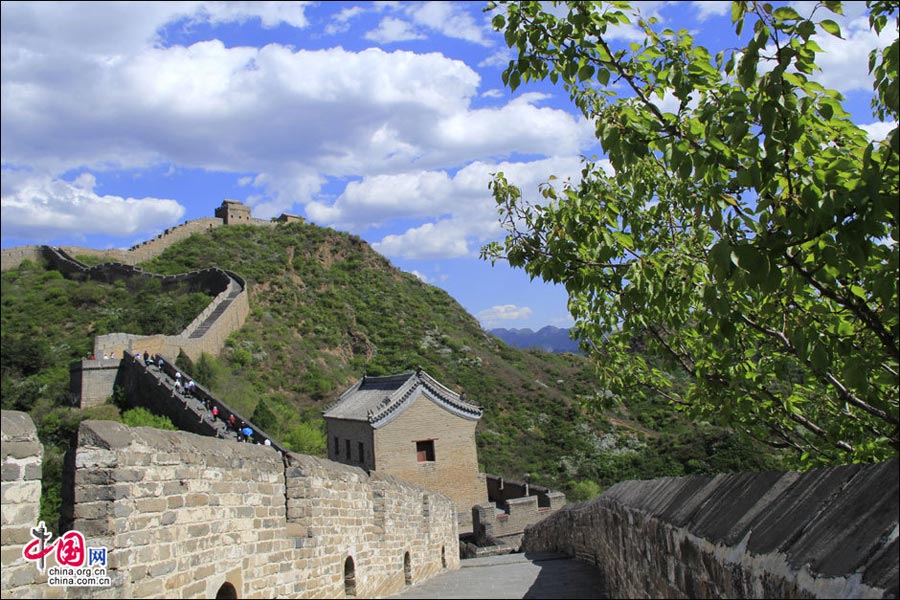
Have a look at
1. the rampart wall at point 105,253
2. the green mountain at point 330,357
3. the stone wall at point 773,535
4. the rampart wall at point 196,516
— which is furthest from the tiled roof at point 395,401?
the rampart wall at point 105,253

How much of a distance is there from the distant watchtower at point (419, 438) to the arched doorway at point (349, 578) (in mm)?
19535

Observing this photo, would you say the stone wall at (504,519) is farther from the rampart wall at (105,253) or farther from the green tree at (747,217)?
the rampart wall at (105,253)

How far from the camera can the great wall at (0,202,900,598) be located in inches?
→ 99.7

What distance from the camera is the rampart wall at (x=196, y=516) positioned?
3.92m

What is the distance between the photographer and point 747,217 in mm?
3922

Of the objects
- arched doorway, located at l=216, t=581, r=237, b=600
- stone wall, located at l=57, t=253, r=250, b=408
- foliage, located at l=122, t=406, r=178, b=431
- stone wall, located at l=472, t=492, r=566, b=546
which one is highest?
stone wall, located at l=57, t=253, r=250, b=408

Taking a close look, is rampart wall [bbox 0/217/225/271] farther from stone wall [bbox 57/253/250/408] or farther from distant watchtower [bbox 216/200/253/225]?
distant watchtower [bbox 216/200/253/225]

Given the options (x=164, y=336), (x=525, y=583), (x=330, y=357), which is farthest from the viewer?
(x=330, y=357)

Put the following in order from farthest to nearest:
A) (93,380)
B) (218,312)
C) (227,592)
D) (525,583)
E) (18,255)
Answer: (18,255) → (218,312) → (93,380) → (525,583) → (227,592)

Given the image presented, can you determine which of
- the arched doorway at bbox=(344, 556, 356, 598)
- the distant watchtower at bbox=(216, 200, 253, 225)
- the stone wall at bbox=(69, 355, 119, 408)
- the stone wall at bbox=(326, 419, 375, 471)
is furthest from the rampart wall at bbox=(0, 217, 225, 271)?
the arched doorway at bbox=(344, 556, 356, 598)

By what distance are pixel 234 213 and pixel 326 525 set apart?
234 feet

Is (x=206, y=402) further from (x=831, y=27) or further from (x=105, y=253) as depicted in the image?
(x=105, y=253)

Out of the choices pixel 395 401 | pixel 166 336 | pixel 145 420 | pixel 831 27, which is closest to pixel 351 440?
pixel 395 401

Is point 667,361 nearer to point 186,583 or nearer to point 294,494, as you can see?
point 294,494
